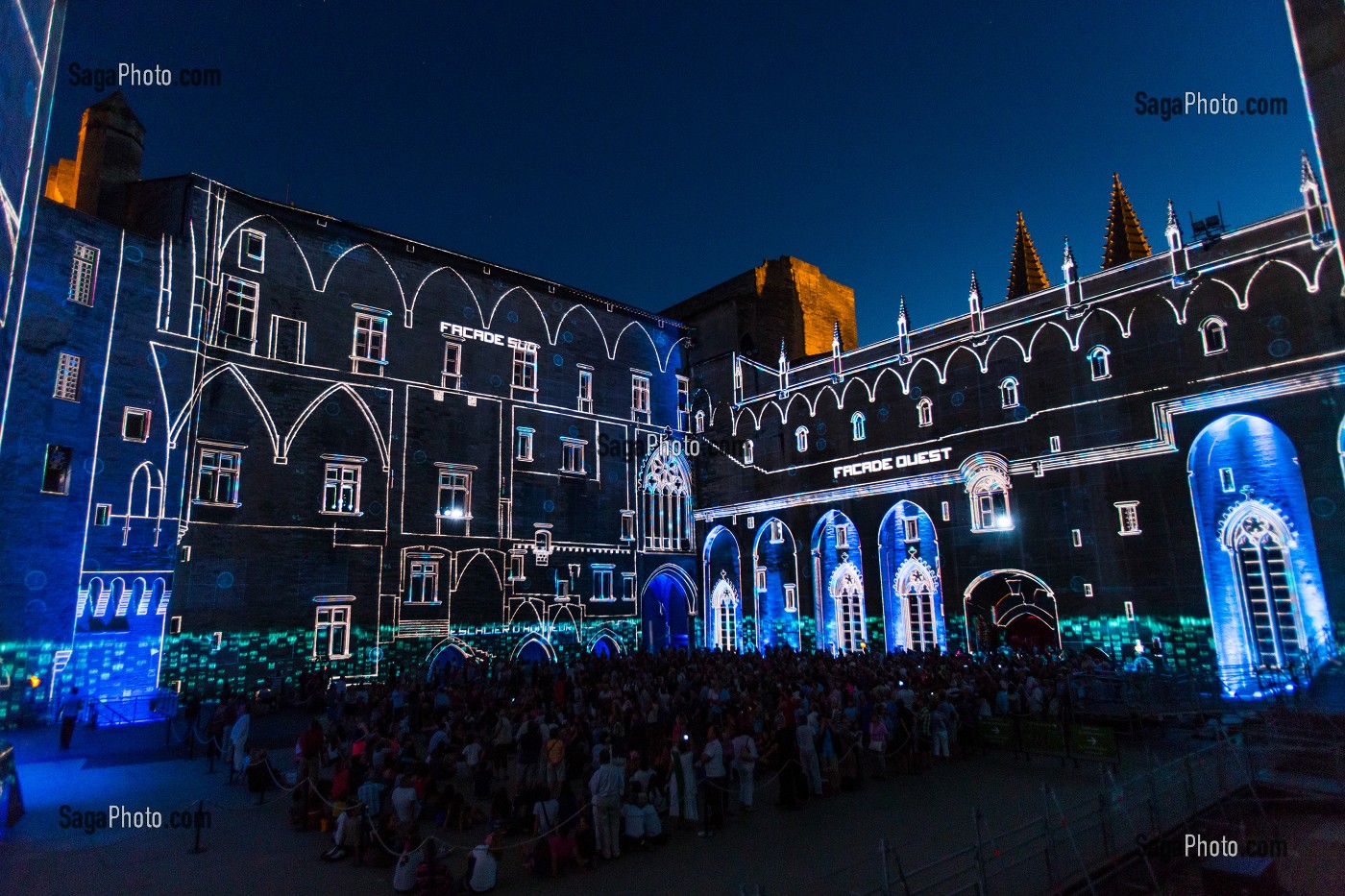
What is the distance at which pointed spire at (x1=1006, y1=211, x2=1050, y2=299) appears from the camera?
156 ft

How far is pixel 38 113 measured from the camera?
8.38 m

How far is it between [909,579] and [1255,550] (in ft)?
Result: 37.3

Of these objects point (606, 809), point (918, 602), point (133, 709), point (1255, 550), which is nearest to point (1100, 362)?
point (1255, 550)

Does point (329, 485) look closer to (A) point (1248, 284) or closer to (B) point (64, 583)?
(B) point (64, 583)

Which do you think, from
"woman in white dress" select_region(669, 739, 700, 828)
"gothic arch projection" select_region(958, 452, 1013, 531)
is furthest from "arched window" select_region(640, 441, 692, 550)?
"woman in white dress" select_region(669, 739, 700, 828)

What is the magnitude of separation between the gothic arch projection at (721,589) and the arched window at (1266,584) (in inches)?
769

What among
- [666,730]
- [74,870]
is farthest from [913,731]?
[74,870]

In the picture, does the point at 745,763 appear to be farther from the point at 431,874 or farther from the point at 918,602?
the point at 918,602

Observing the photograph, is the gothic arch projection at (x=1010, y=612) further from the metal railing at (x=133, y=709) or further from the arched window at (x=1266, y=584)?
the metal railing at (x=133, y=709)

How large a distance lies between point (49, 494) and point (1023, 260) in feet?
164

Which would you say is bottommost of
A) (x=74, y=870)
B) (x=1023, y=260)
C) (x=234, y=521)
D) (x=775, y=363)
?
(x=74, y=870)

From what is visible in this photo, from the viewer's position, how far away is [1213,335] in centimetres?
2352

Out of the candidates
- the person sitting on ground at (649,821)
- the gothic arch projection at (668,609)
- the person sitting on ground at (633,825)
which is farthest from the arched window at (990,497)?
the person sitting on ground at (633,825)

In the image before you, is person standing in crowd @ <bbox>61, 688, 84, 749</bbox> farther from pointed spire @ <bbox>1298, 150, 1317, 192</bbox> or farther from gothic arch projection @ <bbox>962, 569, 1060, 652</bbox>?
pointed spire @ <bbox>1298, 150, 1317, 192</bbox>
